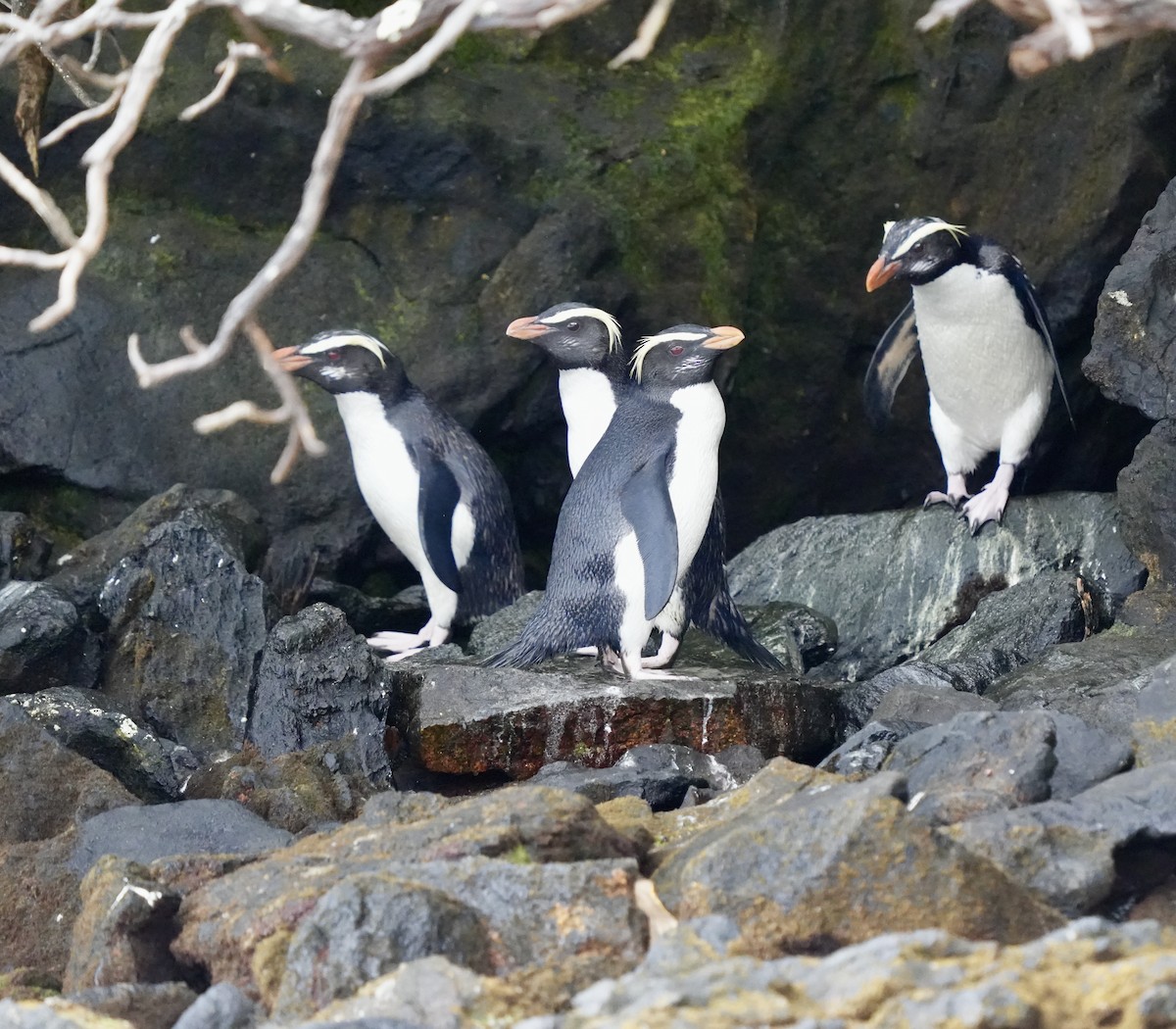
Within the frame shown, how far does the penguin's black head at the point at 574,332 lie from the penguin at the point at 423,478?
0.72 meters

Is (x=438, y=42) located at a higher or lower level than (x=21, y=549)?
higher

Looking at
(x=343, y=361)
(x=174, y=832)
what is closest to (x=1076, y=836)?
(x=174, y=832)

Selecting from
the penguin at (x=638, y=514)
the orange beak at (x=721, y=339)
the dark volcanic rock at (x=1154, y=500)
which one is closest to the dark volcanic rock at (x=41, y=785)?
the penguin at (x=638, y=514)

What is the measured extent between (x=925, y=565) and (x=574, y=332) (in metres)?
1.61

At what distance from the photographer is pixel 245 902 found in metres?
3.38

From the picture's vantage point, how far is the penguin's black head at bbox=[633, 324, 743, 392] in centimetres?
623

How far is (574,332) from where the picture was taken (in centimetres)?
686

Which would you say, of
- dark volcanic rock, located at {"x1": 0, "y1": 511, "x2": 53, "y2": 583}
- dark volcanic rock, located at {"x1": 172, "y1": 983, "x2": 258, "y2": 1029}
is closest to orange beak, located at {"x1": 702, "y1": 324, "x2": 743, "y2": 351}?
dark volcanic rock, located at {"x1": 0, "y1": 511, "x2": 53, "y2": 583}

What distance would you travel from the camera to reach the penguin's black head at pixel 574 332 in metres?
6.85

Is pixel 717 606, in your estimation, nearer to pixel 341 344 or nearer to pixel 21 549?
pixel 341 344

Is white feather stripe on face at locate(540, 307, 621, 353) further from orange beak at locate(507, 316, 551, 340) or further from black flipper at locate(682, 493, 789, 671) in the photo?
black flipper at locate(682, 493, 789, 671)

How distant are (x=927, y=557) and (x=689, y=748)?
2.33 meters

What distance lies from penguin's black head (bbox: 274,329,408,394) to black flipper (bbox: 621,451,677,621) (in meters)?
1.67

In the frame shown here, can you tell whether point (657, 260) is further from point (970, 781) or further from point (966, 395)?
point (970, 781)
